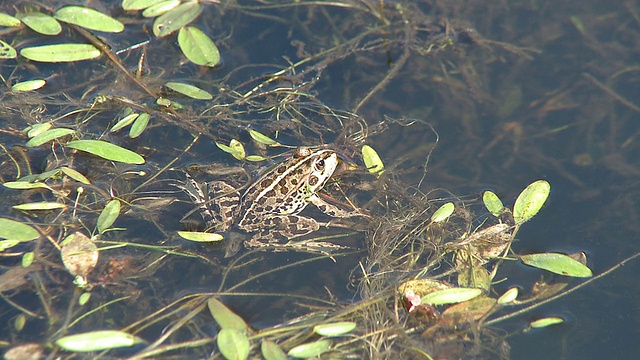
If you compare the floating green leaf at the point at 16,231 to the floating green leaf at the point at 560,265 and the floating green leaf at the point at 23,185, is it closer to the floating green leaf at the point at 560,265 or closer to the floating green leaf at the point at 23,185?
the floating green leaf at the point at 23,185

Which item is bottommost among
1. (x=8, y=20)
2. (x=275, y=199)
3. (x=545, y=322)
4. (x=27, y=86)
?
(x=545, y=322)

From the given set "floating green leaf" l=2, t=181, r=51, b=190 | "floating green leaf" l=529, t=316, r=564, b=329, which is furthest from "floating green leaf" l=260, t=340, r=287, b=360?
"floating green leaf" l=2, t=181, r=51, b=190

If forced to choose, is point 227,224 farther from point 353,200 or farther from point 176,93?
point 176,93

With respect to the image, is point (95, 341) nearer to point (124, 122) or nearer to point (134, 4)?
point (124, 122)

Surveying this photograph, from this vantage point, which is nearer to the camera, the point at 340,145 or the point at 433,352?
the point at 433,352

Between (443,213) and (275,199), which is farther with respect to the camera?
(275,199)

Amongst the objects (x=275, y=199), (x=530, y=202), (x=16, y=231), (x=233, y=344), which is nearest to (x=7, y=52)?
(x=16, y=231)

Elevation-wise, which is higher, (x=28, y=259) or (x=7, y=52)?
(x=7, y=52)

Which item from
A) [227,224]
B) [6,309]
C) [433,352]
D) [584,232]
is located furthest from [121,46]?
[584,232]
